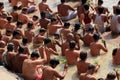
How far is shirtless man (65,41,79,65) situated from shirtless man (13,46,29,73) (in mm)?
1340

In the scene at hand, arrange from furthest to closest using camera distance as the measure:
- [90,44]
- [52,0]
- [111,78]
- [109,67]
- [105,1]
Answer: [52,0], [105,1], [90,44], [109,67], [111,78]

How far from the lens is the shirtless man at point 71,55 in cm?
1218

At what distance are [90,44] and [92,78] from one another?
275 cm

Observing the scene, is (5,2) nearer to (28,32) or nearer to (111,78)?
(28,32)

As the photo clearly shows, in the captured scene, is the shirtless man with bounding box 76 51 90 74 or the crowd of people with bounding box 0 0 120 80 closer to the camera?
the crowd of people with bounding box 0 0 120 80

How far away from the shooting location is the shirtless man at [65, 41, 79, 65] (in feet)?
39.9

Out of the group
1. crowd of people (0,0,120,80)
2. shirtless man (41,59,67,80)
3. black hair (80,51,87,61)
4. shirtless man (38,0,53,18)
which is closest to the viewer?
shirtless man (41,59,67,80)

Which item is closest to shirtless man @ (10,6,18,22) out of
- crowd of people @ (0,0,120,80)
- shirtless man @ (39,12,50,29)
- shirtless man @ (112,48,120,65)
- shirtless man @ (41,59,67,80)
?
crowd of people @ (0,0,120,80)

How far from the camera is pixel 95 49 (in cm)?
1286

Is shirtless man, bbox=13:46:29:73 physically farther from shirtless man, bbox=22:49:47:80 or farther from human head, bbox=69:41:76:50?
human head, bbox=69:41:76:50

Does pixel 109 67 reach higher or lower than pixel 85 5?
lower

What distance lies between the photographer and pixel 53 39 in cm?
1345

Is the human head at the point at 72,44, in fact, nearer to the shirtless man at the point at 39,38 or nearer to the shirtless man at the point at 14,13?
the shirtless man at the point at 39,38

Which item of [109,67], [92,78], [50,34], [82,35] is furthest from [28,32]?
[92,78]
